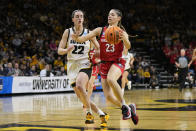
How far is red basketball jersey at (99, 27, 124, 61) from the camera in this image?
7645 millimetres

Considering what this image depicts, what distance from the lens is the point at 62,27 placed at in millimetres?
26609

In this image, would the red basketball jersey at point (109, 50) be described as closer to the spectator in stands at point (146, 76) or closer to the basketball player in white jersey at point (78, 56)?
the basketball player in white jersey at point (78, 56)

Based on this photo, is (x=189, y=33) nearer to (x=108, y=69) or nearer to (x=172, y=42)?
(x=172, y=42)

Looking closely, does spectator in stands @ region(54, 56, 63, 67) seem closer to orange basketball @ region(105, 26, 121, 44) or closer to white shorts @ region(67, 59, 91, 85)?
white shorts @ region(67, 59, 91, 85)

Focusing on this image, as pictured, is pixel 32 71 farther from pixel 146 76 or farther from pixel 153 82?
pixel 153 82

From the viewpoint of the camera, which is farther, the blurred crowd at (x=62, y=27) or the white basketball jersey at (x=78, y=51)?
the blurred crowd at (x=62, y=27)

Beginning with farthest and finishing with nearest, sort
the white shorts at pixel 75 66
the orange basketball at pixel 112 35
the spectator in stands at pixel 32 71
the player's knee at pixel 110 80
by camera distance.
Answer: the spectator in stands at pixel 32 71
the white shorts at pixel 75 66
the player's knee at pixel 110 80
the orange basketball at pixel 112 35

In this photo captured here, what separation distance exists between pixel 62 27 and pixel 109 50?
1924 cm

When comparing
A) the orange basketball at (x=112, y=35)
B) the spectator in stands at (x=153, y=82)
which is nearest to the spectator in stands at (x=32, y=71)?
the spectator in stands at (x=153, y=82)

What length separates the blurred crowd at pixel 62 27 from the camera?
70.5ft

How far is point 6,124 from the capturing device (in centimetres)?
775

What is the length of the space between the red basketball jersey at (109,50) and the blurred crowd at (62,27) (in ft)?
37.8

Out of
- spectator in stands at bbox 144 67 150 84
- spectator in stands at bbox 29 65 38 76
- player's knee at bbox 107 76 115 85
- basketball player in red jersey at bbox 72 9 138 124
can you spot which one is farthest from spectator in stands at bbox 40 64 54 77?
player's knee at bbox 107 76 115 85

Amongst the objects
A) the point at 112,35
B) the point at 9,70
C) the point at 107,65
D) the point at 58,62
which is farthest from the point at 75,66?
the point at 58,62
